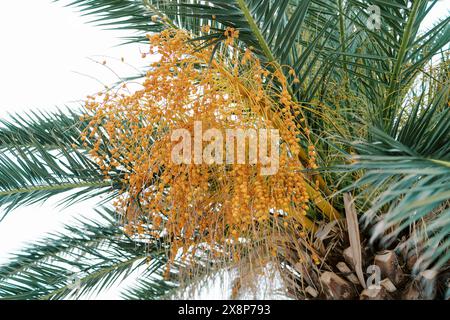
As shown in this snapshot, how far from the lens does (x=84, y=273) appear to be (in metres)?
2.71

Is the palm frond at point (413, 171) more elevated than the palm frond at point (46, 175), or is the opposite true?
the palm frond at point (413, 171)

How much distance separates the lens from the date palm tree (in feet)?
5.08

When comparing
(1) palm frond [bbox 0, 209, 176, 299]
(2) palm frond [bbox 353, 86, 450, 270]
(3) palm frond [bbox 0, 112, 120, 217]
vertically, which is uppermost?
(2) palm frond [bbox 353, 86, 450, 270]

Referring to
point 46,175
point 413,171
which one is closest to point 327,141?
point 413,171

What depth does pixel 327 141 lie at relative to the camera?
5.96 ft

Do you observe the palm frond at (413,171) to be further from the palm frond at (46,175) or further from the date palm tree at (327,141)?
the palm frond at (46,175)

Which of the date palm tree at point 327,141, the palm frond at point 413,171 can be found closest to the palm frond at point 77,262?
the date palm tree at point 327,141

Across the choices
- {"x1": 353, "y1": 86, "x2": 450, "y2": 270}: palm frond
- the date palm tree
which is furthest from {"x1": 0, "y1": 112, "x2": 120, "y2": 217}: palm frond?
{"x1": 353, "y1": 86, "x2": 450, "y2": 270}: palm frond

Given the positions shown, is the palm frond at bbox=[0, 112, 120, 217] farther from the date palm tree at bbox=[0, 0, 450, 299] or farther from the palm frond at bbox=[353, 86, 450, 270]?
the palm frond at bbox=[353, 86, 450, 270]

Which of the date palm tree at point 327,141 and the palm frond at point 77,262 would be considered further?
the palm frond at point 77,262

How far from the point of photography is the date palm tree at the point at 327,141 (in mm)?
1547

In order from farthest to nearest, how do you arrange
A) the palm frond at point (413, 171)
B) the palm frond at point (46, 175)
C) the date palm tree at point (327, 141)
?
1. the palm frond at point (46, 175)
2. the date palm tree at point (327, 141)
3. the palm frond at point (413, 171)

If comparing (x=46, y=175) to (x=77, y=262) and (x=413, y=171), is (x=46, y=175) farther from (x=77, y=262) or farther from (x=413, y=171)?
(x=413, y=171)
